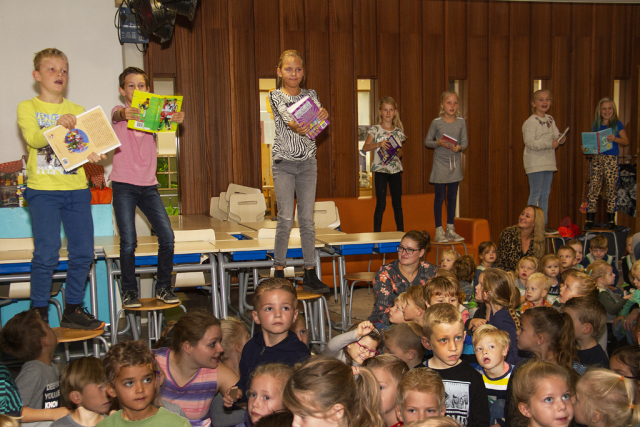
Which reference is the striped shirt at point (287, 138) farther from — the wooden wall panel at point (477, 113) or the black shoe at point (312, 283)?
the wooden wall panel at point (477, 113)

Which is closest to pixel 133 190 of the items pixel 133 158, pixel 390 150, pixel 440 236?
pixel 133 158

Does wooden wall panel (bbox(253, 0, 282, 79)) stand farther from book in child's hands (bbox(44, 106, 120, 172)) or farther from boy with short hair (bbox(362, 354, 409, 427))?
boy with short hair (bbox(362, 354, 409, 427))

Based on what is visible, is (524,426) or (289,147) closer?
(524,426)

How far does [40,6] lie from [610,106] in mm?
6714

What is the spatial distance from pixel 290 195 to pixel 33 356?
1.87 m

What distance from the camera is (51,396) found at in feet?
9.23

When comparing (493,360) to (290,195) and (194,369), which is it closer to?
(194,369)

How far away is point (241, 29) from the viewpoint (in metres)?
7.54

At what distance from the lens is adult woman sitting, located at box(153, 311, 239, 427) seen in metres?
2.60

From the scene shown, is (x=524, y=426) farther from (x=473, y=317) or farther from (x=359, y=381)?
(x=473, y=317)

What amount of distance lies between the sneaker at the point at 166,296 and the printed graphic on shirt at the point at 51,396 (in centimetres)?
105

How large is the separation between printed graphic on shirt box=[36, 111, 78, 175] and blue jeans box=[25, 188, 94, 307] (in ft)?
0.42

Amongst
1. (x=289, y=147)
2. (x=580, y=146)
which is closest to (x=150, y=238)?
(x=289, y=147)

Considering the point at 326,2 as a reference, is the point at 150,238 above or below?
below
